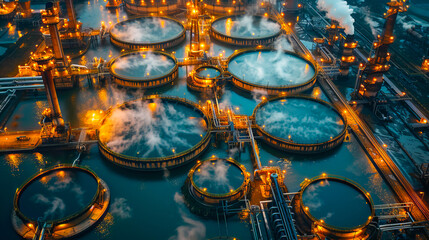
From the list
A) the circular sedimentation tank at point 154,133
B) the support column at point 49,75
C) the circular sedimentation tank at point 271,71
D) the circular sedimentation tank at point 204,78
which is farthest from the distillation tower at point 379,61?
the support column at point 49,75

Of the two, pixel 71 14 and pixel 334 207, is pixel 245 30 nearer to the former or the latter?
pixel 71 14

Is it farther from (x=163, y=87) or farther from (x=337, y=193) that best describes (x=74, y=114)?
(x=337, y=193)

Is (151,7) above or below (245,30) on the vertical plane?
above

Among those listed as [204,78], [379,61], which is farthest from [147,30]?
[379,61]

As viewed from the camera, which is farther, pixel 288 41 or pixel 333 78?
pixel 288 41

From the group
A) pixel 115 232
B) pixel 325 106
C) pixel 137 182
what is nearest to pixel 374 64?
pixel 325 106

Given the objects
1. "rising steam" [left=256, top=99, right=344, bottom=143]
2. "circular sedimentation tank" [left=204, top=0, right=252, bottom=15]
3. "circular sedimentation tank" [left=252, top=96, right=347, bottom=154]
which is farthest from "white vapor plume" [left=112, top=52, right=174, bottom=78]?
"circular sedimentation tank" [left=204, top=0, right=252, bottom=15]

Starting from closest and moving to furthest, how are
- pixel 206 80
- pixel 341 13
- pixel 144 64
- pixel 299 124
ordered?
pixel 299 124 < pixel 206 80 < pixel 144 64 < pixel 341 13
